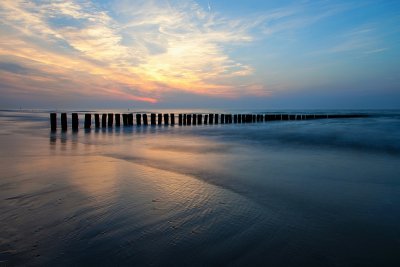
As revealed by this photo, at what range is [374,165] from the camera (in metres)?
6.93

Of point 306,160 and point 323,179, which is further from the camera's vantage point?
point 306,160

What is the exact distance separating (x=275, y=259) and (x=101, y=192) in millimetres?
2798

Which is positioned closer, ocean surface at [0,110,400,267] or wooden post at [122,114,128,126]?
ocean surface at [0,110,400,267]

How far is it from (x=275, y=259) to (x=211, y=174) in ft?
11.3

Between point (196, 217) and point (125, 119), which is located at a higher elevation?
point (125, 119)

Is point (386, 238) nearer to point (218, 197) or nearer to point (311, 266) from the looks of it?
point (311, 266)

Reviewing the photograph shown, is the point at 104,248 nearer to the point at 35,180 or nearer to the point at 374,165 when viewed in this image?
the point at 35,180

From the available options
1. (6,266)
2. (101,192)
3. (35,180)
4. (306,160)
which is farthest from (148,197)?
(306,160)

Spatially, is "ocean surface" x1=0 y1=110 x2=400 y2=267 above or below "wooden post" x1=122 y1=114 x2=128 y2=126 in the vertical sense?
below

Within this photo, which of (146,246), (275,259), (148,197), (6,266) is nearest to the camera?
(6,266)

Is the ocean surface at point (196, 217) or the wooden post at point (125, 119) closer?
the ocean surface at point (196, 217)

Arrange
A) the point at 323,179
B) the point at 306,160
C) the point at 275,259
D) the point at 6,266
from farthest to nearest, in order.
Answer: the point at 306,160
the point at 323,179
the point at 275,259
the point at 6,266

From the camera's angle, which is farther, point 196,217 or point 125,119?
point 125,119

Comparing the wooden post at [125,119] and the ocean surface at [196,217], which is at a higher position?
the wooden post at [125,119]
